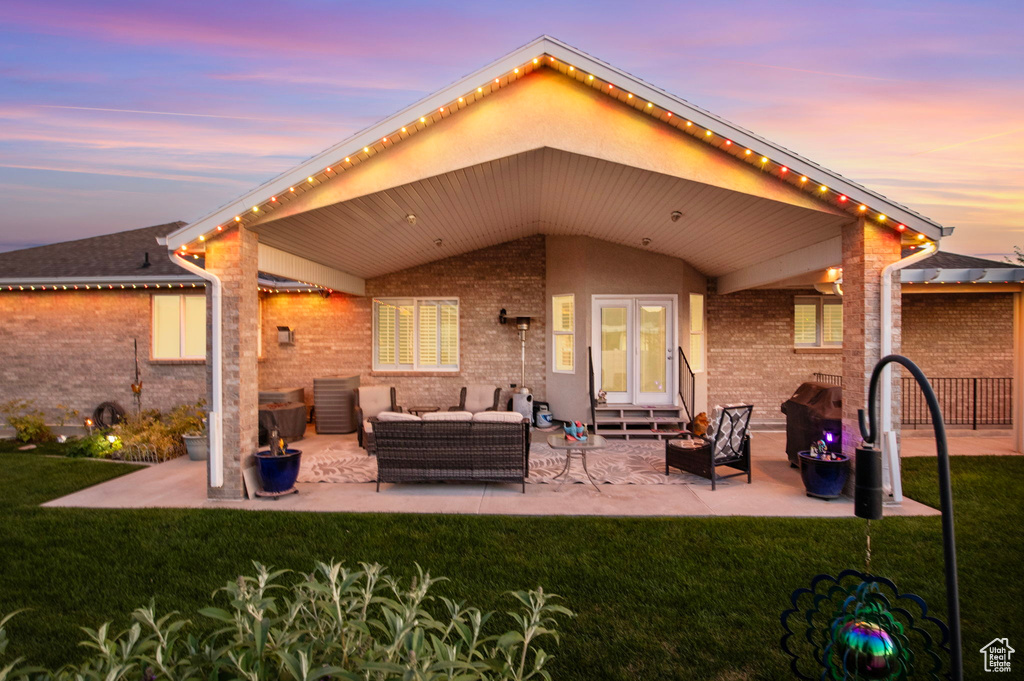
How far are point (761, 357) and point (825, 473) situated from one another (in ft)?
18.6

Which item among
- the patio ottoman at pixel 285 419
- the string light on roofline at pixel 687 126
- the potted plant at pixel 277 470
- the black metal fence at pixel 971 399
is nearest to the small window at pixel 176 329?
the patio ottoman at pixel 285 419

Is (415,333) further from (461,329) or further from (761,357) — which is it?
(761,357)

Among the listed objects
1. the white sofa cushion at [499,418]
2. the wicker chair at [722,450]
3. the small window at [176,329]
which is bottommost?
the wicker chair at [722,450]

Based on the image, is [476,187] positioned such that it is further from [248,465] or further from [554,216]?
[248,465]

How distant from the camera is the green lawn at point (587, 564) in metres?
3.57

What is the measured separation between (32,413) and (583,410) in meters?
10.4

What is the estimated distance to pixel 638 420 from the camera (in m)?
10.7

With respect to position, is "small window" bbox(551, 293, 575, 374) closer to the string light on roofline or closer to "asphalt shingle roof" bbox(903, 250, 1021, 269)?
the string light on roofline

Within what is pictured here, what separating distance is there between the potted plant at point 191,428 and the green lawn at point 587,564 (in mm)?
2515

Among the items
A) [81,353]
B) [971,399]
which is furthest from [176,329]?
[971,399]

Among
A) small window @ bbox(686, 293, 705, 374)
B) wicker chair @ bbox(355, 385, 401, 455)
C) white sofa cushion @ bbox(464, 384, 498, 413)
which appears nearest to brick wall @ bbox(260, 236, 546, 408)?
white sofa cushion @ bbox(464, 384, 498, 413)

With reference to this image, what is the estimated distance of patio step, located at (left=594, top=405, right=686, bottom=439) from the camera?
10609mm

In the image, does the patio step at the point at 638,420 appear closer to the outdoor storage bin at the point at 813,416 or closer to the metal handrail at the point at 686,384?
the metal handrail at the point at 686,384

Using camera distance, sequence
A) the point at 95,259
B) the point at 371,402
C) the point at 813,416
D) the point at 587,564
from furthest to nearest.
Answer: the point at 95,259 → the point at 371,402 → the point at 813,416 → the point at 587,564
